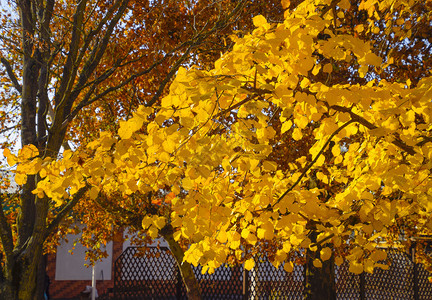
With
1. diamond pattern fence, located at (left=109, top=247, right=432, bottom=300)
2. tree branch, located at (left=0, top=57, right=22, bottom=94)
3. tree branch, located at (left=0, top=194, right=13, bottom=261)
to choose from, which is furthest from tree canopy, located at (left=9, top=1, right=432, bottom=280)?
diamond pattern fence, located at (left=109, top=247, right=432, bottom=300)

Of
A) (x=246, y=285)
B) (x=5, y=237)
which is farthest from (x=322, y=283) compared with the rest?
(x=5, y=237)

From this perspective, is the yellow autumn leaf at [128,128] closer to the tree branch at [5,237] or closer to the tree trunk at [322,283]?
the tree branch at [5,237]

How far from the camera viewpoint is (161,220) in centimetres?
300

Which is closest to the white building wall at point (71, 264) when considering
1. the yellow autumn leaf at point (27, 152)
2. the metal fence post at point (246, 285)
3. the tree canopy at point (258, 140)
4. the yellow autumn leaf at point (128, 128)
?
the metal fence post at point (246, 285)

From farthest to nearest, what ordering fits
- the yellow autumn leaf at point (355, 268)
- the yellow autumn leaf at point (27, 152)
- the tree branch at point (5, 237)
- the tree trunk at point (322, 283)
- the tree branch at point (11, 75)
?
1. the tree trunk at point (322, 283)
2. the tree branch at point (11, 75)
3. the tree branch at point (5, 237)
4. the yellow autumn leaf at point (355, 268)
5. the yellow autumn leaf at point (27, 152)

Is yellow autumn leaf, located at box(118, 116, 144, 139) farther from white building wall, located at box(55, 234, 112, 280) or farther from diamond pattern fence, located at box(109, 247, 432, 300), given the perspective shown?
white building wall, located at box(55, 234, 112, 280)

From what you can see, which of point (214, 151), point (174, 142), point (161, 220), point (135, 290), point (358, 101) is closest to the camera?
point (214, 151)

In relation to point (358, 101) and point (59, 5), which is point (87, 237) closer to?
point (59, 5)

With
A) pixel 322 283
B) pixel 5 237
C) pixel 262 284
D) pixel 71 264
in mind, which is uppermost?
pixel 71 264

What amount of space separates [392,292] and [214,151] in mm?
10591

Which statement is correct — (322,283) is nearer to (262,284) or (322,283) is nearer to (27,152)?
(262,284)

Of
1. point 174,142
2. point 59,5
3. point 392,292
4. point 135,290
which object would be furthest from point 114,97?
point 392,292

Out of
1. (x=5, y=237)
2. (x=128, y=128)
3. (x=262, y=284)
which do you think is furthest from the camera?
(x=262, y=284)

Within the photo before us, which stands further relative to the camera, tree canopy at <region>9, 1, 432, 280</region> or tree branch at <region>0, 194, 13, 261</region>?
tree branch at <region>0, 194, 13, 261</region>
